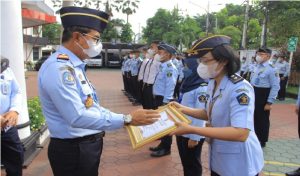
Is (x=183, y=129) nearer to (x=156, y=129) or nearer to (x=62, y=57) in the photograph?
(x=156, y=129)

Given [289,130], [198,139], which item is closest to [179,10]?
[289,130]

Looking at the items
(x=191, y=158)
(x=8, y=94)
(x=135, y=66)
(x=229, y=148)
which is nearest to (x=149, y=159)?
(x=191, y=158)

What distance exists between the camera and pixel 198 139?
315 centimetres

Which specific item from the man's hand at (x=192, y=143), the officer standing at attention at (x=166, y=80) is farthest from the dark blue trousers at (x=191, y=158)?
the officer standing at attention at (x=166, y=80)

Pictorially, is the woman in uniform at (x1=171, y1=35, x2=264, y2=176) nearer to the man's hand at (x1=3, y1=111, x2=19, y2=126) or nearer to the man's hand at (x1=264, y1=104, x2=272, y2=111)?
the man's hand at (x1=3, y1=111, x2=19, y2=126)

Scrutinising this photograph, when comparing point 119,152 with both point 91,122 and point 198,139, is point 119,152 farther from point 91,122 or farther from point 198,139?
point 91,122

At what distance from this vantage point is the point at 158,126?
6.96 ft

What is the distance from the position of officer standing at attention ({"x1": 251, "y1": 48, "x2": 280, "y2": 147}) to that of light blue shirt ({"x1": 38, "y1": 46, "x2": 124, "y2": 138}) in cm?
402

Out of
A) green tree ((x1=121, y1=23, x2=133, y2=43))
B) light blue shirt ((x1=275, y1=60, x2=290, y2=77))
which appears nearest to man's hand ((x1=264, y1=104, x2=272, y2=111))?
light blue shirt ((x1=275, y1=60, x2=290, y2=77))

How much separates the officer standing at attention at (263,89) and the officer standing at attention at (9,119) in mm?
3949

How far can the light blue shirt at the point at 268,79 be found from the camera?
5.34 m

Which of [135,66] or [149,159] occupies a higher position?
[135,66]

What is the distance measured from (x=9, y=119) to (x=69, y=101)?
55.3 inches

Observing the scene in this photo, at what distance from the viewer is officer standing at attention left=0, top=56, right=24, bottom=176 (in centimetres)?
306
